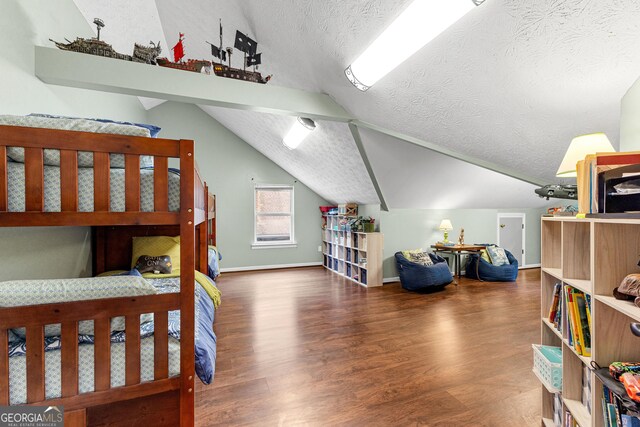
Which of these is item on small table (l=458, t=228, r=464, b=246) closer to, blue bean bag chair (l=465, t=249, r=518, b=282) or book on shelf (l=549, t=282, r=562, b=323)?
blue bean bag chair (l=465, t=249, r=518, b=282)

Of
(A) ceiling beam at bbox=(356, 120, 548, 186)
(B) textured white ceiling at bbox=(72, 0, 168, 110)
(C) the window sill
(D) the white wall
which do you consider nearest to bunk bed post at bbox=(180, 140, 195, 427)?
(D) the white wall

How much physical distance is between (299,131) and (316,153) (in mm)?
611

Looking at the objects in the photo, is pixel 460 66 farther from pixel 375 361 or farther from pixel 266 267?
pixel 266 267

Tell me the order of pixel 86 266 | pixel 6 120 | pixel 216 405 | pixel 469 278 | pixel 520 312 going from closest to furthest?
pixel 6 120 < pixel 216 405 < pixel 86 266 < pixel 520 312 < pixel 469 278

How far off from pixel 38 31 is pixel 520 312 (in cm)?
521

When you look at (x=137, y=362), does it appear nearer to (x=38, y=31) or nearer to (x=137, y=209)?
(x=137, y=209)

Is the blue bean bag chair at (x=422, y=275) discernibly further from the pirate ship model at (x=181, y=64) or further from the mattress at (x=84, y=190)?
the mattress at (x=84, y=190)

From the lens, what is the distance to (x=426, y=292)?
13.8 feet

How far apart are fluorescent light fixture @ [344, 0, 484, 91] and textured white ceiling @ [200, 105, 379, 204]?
1255mm

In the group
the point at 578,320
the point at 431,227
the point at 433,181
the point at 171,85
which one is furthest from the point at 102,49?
the point at 431,227

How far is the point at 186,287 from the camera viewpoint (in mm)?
1077

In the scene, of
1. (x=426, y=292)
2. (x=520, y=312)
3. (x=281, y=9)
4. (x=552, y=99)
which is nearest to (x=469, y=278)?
(x=426, y=292)

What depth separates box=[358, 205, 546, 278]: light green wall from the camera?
15.6ft

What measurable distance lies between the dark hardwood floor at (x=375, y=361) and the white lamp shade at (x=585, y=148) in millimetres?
1473
